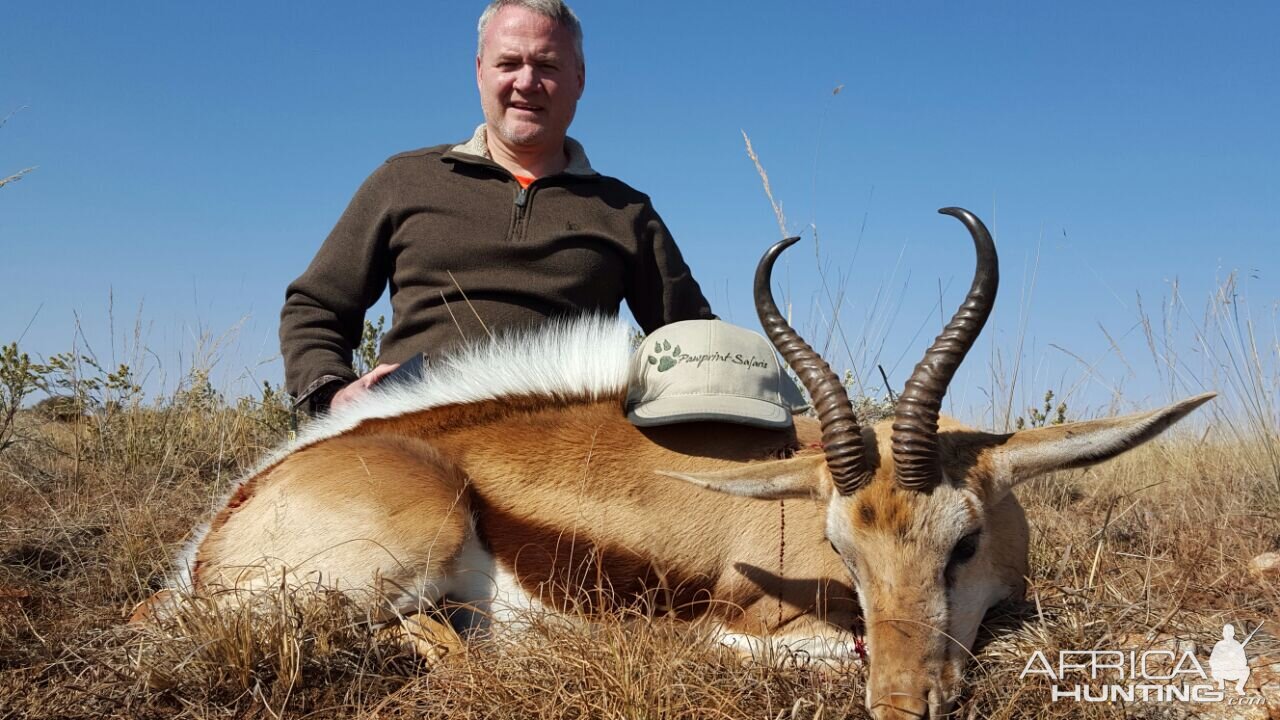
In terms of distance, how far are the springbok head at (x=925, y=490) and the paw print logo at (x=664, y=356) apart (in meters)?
0.61

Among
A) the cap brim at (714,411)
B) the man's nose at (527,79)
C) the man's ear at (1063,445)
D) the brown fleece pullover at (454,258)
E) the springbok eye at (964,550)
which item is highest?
the man's nose at (527,79)

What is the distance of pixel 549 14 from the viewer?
223 inches

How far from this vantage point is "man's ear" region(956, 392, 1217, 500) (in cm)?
311

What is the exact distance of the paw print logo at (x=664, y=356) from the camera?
405cm

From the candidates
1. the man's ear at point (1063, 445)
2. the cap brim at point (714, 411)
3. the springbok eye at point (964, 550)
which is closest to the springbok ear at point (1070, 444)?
the man's ear at point (1063, 445)

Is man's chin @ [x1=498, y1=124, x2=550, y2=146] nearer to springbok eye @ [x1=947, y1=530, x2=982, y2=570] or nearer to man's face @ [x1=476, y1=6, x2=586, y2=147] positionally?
man's face @ [x1=476, y1=6, x2=586, y2=147]

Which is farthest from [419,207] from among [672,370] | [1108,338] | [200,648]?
[1108,338]

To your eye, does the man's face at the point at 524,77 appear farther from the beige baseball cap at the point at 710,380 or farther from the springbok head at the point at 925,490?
the springbok head at the point at 925,490

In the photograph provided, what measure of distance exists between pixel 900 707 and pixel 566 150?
13.9ft

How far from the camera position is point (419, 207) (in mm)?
5359

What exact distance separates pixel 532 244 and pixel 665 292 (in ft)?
3.13

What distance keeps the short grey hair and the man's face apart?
0.12ft

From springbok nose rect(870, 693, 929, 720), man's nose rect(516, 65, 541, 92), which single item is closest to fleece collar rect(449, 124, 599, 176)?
man's nose rect(516, 65, 541, 92)

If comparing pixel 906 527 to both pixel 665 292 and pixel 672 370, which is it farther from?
pixel 665 292
